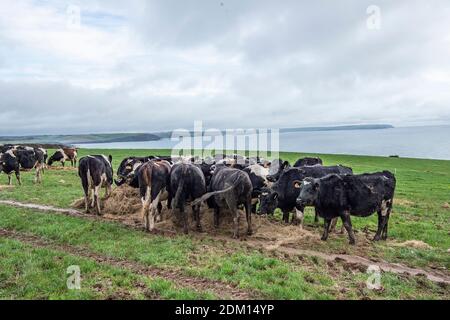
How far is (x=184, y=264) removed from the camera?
9148mm

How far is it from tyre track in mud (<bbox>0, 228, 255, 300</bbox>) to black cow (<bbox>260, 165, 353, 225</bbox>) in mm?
5752

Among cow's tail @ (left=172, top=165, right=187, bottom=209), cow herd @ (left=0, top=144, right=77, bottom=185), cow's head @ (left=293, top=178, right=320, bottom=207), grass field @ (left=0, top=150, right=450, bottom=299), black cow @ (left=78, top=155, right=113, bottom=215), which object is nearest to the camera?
grass field @ (left=0, top=150, right=450, bottom=299)

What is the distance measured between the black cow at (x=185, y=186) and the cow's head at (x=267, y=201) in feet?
7.18

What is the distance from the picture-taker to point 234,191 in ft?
40.5

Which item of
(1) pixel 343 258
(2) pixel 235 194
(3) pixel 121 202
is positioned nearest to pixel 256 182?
(2) pixel 235 194

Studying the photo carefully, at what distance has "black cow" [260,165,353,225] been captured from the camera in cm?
1365

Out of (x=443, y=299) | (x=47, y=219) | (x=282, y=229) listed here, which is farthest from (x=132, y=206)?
(x=443, y=299)

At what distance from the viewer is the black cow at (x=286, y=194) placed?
13.6 meters

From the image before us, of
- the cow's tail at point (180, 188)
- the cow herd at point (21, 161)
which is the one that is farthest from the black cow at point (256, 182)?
the cow herd at point (21, 161)

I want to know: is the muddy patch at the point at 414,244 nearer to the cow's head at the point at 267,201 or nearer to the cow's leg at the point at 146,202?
the cow's head at the point at 267,201

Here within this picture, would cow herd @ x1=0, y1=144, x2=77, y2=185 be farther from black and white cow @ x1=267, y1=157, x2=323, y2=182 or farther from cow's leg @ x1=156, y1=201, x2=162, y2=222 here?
black and white cow @ x1=267, y1=157, x2=323, y2=182

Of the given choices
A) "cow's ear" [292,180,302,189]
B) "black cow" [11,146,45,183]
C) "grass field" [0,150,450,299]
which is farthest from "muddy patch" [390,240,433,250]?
"black cow" [11,146,45,183]
